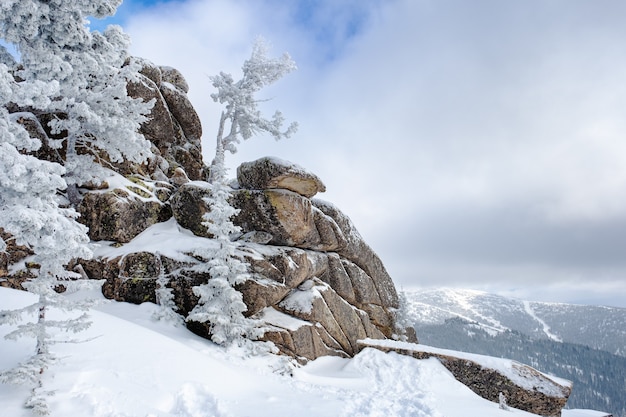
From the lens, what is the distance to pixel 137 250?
59.2ft

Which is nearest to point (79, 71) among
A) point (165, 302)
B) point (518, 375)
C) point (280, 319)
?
point (165, 302)

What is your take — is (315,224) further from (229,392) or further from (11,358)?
(11,358)

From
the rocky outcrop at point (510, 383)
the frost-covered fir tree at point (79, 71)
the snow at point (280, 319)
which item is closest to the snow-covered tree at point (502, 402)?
the rocky outcrop at point (510, 383)

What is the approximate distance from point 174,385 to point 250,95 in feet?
85.3

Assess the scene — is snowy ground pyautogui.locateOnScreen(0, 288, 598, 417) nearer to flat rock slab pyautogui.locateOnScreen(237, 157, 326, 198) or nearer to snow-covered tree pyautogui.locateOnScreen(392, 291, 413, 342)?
flat rock slab pyautogui.locateOnScreen(237, 157, 326, 198)

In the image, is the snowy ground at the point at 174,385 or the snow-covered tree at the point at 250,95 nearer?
the snowy ground at the point at 174,385

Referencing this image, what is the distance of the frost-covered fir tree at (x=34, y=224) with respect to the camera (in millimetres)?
6625

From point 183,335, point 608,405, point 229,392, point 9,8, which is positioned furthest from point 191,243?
point 608,405

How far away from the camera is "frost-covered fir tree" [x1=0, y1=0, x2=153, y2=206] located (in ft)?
46.4

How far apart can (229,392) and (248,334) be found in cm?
565

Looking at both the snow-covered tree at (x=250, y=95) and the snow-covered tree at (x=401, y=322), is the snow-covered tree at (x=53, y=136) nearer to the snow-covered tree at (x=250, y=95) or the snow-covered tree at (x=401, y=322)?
the snow-covered tree at (x=250, y=95)

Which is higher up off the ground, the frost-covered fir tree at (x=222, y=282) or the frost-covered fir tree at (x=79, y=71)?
the frost-covered fir tree at (x=79, y=71)

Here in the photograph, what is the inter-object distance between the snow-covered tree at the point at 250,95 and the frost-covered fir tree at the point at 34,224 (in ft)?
76.6

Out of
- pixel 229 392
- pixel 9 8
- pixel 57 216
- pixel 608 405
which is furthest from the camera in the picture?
pixel 608 405
